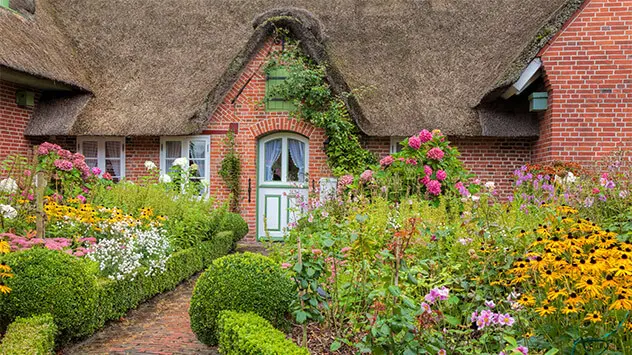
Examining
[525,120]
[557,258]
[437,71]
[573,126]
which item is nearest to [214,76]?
[437,71]

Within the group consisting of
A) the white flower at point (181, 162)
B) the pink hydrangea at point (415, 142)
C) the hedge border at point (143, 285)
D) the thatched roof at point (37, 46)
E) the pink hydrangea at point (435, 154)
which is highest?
the thatched roof at point (37, 46)

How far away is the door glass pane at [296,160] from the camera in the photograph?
10.6 metres

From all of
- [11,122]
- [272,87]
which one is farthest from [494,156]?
[11,122]

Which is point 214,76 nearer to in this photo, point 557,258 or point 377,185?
point 377,185

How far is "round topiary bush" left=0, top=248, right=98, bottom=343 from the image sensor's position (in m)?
4.04

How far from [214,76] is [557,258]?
9426 mm

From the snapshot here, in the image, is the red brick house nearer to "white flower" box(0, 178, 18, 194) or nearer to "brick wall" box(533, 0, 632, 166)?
"brick wall" box(533, 0, 632, 166)

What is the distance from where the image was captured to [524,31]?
10.7m

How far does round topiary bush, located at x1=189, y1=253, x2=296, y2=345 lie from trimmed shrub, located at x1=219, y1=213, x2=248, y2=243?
461 centimetres

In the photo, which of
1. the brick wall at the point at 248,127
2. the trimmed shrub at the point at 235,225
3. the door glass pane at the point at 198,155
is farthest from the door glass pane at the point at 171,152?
the trimmed shrub at the point at 235,225

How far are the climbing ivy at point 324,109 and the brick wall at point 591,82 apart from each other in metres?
3.40

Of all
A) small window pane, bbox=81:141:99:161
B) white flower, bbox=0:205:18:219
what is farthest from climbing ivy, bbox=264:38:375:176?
white flower, bbox=0:205:18:219

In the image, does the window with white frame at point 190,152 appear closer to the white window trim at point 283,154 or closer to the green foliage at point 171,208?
the white window trim at point 283,154

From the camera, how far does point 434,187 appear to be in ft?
26.0
